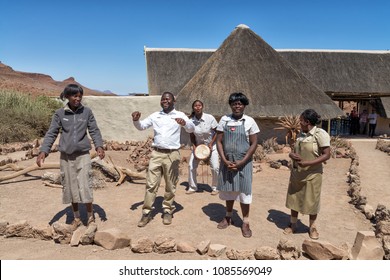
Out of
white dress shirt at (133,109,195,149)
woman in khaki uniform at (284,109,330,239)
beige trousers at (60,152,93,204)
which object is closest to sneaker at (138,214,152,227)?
beige trousers at (60,152,93,204)

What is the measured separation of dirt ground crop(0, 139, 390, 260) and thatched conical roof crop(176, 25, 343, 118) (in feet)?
12.8

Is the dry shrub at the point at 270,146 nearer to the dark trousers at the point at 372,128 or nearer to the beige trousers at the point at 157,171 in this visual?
the beige trousers at the point at 157,171

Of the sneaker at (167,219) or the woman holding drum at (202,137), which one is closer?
the sneaker at (167,219)

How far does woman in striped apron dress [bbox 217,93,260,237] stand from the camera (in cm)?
365

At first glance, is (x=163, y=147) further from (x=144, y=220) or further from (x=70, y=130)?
(x=70, y=130)

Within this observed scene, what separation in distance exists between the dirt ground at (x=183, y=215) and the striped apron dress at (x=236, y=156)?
590mm

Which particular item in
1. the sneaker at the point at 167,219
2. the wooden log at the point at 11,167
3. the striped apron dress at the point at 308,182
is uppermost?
the striped apron dress at the point at 308,182

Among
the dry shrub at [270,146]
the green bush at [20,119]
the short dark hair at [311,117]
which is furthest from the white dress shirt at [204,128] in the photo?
the green bush at [20,119]

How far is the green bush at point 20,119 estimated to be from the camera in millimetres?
12117

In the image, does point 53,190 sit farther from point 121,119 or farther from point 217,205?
point 121,119

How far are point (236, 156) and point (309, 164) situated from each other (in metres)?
0.83

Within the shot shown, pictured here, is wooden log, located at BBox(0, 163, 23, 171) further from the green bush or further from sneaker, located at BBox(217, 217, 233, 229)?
the green bush

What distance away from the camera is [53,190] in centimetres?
559

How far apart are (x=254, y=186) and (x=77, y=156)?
3.72 meters
